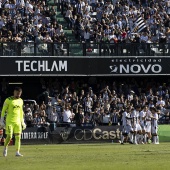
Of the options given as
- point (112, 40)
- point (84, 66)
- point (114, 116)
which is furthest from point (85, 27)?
point (114, 116)

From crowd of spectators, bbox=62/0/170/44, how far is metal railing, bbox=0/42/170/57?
2.74ft

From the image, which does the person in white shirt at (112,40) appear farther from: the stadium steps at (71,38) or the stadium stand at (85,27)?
the stadium steps at (71,38)

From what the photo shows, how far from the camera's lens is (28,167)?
17.5 metres

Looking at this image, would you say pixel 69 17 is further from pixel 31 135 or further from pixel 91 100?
pixel 31 135

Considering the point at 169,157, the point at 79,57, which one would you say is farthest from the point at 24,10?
the point at 169,157

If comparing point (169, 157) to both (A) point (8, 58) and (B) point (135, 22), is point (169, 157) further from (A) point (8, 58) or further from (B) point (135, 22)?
(B) point (135, 22)

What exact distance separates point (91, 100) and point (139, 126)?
5533 millimetres

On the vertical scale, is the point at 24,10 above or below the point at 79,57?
above

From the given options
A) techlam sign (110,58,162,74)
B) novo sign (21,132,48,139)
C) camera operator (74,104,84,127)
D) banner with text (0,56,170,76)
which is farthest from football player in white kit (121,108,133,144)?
techlam sign (110,58,162,74)

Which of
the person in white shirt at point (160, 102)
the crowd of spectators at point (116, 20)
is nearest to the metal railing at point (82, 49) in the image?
the crowd of spectators at point (116, 20)

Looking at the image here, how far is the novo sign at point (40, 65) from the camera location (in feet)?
135

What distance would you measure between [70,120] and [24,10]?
8073 mm

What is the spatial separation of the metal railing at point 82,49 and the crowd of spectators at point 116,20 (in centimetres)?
84

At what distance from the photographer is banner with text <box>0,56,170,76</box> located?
40938mm
